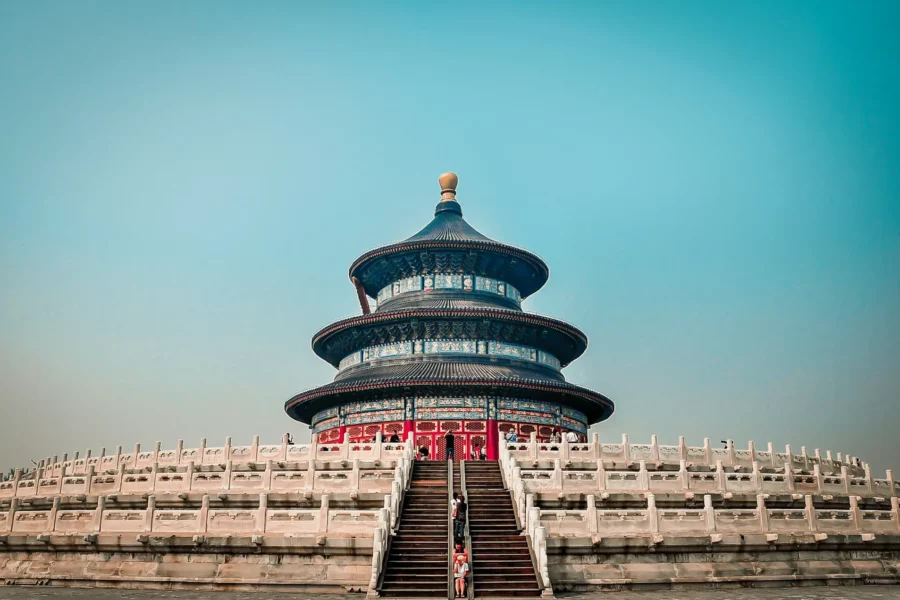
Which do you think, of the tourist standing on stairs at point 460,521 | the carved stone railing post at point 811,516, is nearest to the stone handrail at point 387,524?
the tourist standing on stairs at point 460,521

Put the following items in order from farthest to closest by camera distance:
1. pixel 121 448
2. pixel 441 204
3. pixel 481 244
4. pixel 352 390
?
pixel 441 204
pixel 481 244
pixel 352 390
pixel 121 448

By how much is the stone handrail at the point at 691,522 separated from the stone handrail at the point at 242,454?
8.09 metres

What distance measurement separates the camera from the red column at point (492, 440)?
1535 inches

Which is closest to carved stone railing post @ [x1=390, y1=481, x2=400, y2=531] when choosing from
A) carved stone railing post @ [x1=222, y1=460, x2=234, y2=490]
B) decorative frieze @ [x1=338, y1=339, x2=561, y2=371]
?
carved stone railing post @ [x1=222, y1=460, x2=234, y2=490]

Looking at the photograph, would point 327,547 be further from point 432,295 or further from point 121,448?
point 432,295

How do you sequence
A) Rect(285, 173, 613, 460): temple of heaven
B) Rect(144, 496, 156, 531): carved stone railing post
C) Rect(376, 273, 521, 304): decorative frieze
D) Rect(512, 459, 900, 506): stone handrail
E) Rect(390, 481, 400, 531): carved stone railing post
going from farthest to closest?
Rect(376, 273, 521, 304): decorative frieze → Rect(285, 173, 613, 460): temple of heaven → Rect(512, 459, 900, 506): stone handrail → Rect(144, 496, 156, 531): carved stone railing post → Rect(390, 481, 400, 531): carved stone railing post

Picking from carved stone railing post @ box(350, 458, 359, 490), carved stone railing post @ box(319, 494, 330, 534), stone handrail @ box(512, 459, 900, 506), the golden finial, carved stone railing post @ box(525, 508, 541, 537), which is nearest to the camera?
carved stone railing post @ box(525, 508, 541, 537)

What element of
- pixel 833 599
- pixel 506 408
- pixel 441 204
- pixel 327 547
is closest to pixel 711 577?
pixel 833 599

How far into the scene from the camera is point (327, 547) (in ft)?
60.8

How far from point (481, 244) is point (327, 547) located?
29.1 m

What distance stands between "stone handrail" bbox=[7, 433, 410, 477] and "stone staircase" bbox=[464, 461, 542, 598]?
14.3 feet

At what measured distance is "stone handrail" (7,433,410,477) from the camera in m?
27.0

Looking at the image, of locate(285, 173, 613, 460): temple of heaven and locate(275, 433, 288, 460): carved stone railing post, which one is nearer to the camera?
locate(275, 433, 288, 460): carved stone railing post

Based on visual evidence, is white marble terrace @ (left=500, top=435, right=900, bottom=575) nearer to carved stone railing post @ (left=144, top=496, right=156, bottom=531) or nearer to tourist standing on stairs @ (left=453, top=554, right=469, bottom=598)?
tourist standing on stairs @ (left=453, top=554, right=469, bottom=598)
